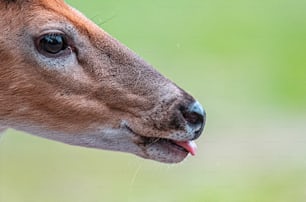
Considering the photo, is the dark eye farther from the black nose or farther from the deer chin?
the black nose

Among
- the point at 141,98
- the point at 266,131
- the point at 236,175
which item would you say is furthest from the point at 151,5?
the point at 141,98

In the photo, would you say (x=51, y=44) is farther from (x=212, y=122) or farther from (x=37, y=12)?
(x=212, y=122)

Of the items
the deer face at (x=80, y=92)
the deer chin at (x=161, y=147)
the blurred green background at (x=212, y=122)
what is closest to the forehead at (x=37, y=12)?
the deer face at (x=80, y=92)

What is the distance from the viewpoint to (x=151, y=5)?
15438 mm

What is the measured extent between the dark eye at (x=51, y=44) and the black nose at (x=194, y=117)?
59 cm

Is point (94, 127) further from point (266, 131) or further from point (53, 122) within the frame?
point (266, 131)

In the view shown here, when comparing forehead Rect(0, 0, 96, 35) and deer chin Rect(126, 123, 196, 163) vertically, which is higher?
forehead Rect(0, 0, 96, 35)

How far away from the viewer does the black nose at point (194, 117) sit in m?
4.20

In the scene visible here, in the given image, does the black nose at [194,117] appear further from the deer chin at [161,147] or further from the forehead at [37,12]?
the forehead at [37,12]

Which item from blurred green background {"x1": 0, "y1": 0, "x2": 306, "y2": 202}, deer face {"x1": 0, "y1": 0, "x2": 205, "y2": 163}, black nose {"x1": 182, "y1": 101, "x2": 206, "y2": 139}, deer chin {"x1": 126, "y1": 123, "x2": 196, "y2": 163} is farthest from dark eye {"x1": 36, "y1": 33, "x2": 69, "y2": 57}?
blurred green background {"x1": 0, "y1": 0, "x2": 306, "y2": 202}

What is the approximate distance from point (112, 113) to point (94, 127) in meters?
0.10

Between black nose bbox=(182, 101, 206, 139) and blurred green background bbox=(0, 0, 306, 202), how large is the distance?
4.83 ft

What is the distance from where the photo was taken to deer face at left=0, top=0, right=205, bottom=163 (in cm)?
412

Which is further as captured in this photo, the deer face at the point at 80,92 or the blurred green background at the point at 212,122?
the blurred green background at the point at 212,122
